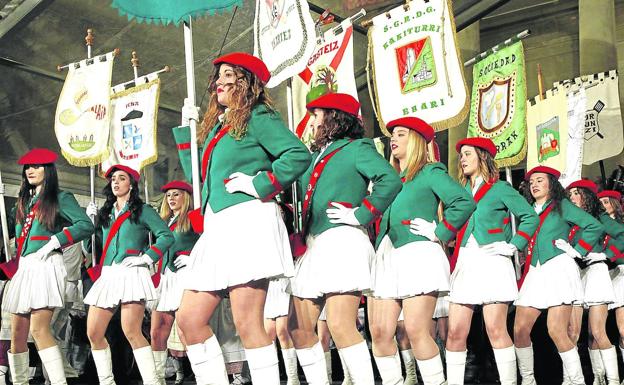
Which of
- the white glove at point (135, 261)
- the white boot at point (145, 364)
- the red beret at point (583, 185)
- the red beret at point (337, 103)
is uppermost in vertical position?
the red beret at point (337, 103)

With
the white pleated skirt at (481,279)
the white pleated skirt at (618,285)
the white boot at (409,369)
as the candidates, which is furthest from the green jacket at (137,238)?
the white pleated skirt at (618,285)

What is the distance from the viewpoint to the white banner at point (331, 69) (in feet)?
26.7

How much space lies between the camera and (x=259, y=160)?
4.08 m

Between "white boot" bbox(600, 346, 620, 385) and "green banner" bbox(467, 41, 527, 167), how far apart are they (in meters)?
1.94

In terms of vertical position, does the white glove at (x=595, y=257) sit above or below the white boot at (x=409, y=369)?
above

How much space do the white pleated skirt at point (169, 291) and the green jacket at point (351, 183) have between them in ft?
12.5

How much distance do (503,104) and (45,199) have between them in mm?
4518

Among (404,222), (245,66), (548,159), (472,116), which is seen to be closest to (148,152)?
(472,116)

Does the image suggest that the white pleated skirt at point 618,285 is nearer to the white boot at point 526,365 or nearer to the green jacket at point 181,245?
the white boot at point 526,365

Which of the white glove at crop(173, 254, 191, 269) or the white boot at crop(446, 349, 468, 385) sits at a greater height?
the white glove at crop(173, 254, 191, 269)

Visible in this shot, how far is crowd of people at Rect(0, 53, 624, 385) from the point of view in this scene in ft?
12.9

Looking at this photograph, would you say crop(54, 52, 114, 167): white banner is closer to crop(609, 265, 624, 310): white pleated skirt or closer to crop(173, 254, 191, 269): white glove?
crop(173, 254, 191, 269): white glove

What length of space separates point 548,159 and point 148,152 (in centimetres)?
440

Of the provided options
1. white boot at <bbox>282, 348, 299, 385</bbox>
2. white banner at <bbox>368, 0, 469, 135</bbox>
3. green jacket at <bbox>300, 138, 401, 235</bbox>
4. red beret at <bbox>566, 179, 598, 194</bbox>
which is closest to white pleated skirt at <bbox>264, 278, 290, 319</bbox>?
white boot at <bbox>282, 348, 299, 385</bbox>
